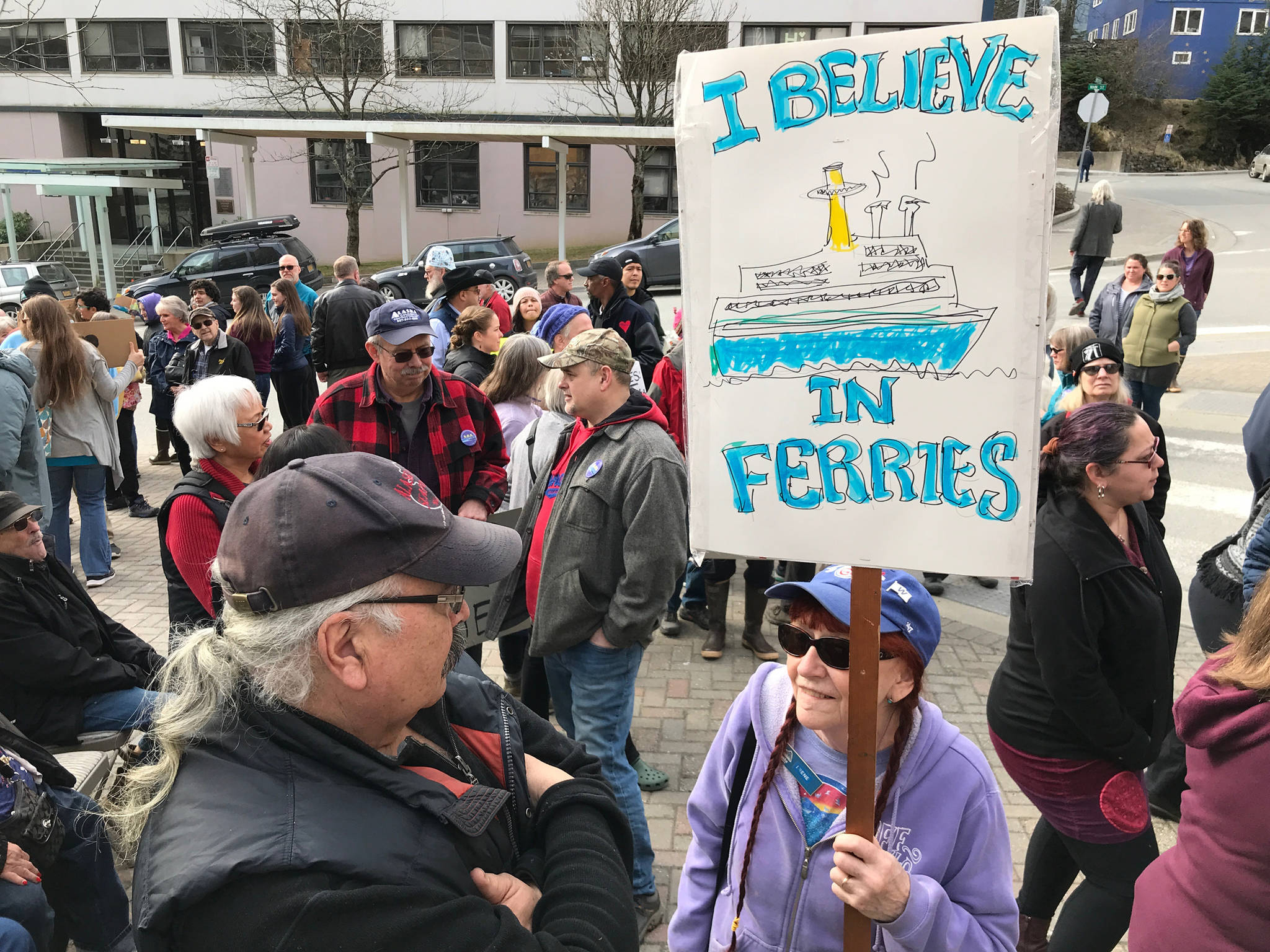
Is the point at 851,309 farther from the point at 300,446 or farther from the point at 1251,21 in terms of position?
the point at 1251,21

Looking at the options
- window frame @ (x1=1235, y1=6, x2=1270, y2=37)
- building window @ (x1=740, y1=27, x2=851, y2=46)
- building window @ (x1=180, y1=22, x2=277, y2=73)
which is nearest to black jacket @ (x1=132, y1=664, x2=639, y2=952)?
building window @ (x1=740, y1=27, x2=851, y2=46)

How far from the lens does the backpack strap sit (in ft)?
7.06

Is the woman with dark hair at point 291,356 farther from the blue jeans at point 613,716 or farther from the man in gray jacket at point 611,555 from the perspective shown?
the blue jeans at point 613,716

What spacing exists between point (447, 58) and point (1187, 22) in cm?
4143

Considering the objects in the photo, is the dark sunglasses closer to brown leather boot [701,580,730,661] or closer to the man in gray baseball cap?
the man in gray baseball cap

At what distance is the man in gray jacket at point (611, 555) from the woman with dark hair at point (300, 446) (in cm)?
84

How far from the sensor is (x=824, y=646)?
204cm

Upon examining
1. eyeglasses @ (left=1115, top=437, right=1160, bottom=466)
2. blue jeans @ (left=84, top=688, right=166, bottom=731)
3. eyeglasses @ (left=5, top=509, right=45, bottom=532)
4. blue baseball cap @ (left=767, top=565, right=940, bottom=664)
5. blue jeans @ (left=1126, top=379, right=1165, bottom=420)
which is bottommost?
blue jeans @ (left=84, top=688, right=166, bottom=731)

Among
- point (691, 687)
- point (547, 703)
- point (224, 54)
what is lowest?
point (691, 687)

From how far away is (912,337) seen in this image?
1.69m

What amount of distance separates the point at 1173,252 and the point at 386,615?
12521 millimetres

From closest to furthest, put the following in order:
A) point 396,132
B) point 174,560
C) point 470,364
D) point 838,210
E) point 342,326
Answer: point 838,210
point 174,560
point 470,364
point 342,326
point 396,132

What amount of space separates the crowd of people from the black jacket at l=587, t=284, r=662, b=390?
2055 millimetres

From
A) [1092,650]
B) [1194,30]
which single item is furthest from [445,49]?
[1194,30]
